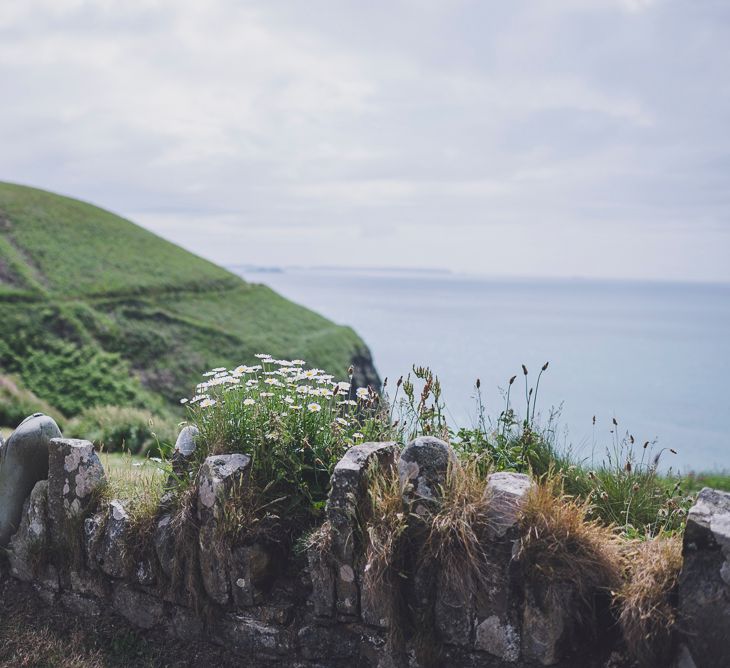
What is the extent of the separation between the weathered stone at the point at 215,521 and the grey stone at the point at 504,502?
2063mm

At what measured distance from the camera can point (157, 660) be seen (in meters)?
5.92

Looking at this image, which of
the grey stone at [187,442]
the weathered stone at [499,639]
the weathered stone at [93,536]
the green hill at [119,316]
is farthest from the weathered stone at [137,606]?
the green hill at [119,316]

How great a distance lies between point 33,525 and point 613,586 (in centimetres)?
525

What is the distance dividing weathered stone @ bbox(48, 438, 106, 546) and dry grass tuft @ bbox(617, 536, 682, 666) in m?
4.67

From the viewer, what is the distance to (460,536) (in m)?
4.89

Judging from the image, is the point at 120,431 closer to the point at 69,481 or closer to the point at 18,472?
the point at 18,472

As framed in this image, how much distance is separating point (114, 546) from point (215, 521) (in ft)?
3.92

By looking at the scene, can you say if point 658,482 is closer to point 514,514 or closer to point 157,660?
point 514,514

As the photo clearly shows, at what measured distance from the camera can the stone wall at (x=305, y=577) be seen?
15.5 ft

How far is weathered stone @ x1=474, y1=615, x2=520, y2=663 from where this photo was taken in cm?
481

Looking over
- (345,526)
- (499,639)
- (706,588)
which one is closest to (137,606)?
(345,526)

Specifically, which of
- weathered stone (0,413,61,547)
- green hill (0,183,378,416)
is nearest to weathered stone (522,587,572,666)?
weathered stone (0,413,61,547)

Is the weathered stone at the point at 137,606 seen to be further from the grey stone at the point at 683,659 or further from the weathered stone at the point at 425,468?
the grey stone at the point at 683,659

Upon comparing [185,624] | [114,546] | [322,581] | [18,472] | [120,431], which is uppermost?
[18,472]
